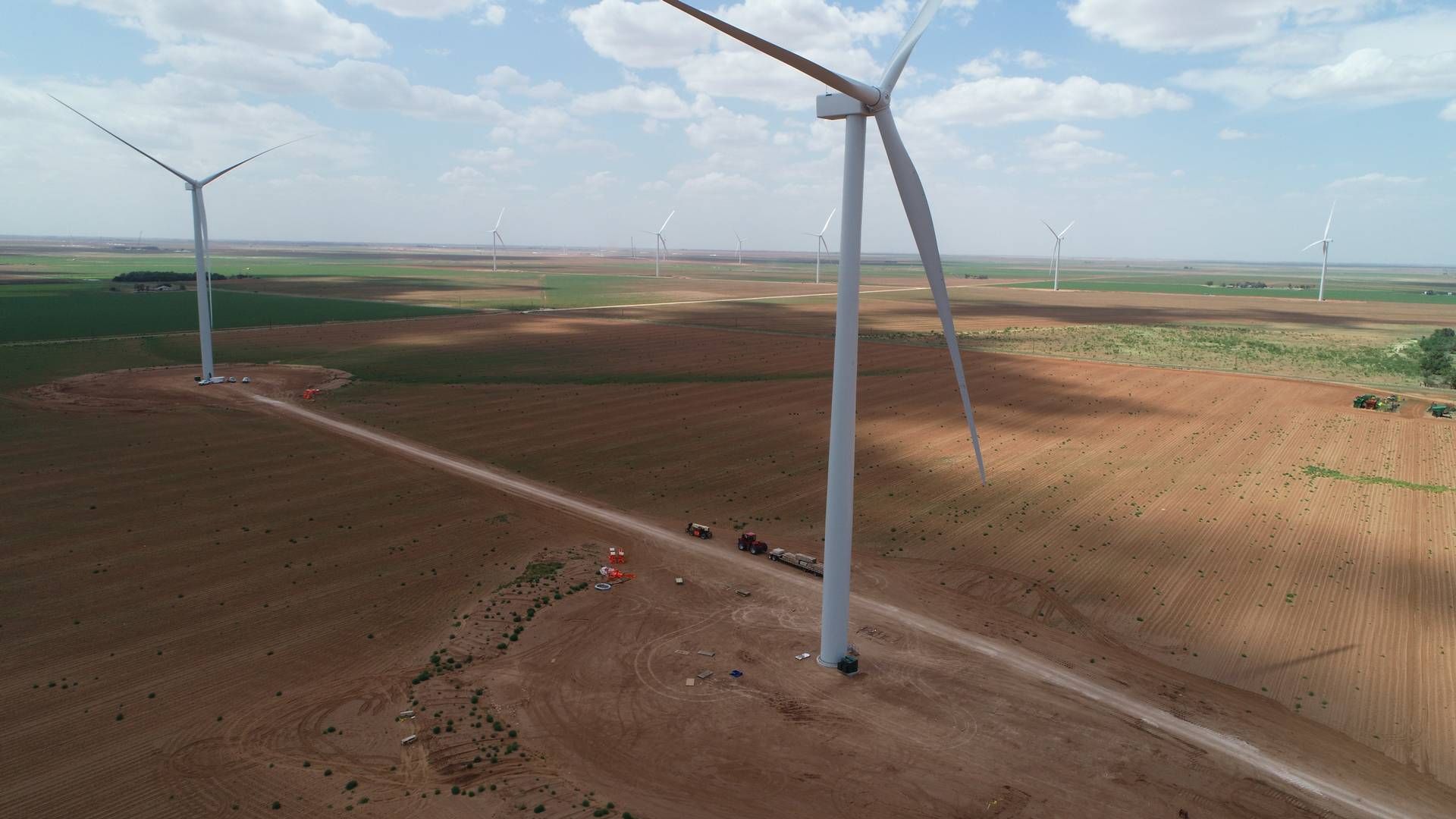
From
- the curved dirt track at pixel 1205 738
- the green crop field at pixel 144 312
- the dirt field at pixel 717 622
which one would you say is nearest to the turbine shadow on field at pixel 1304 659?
the dirt field at pixel 717 622

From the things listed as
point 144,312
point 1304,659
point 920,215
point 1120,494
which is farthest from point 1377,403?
point 144,312

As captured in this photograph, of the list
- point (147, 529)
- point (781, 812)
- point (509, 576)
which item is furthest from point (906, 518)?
point (147, 529)

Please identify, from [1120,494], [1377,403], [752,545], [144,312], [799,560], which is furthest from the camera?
[144,312]

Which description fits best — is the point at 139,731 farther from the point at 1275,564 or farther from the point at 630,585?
the point at 1275,564

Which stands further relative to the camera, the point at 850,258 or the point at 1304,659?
the point at 1304,659

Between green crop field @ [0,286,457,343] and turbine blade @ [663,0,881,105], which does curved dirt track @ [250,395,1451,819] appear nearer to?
turbine blade @ [663,0,881,105]

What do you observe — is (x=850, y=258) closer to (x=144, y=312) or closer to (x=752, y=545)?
(x=752, y=545)
